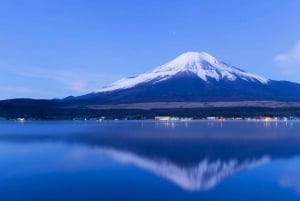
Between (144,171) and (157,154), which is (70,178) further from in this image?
Answer: (157,154)

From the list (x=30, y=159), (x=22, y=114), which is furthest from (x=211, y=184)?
(x=22, y=114)

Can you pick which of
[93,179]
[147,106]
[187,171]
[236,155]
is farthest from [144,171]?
[147,106]

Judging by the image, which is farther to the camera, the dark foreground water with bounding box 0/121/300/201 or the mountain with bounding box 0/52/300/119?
the mountain with bounding box 0/52/300/119

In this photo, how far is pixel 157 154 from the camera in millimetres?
21500

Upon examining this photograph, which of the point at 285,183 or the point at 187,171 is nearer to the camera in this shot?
the point at 285,183

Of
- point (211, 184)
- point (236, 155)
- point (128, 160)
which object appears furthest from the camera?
point (236, 155)

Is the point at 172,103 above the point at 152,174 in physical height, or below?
above

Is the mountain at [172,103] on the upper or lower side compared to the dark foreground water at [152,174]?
upper

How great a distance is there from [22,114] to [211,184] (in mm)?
113207

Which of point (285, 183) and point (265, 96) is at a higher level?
point (265, 96)

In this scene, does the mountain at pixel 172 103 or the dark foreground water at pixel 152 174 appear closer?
the dark foreground water at pixel 152 174

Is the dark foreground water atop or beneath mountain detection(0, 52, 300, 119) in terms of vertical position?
beneath

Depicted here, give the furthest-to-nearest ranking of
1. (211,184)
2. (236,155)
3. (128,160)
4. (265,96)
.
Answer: (265,96), (236,155), (128,160), (211,184)

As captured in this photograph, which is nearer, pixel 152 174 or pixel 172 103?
pixel 152 174
